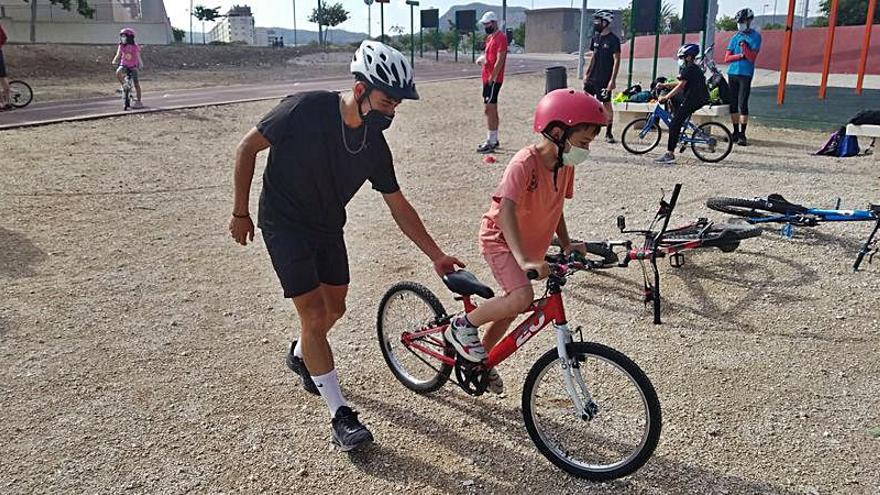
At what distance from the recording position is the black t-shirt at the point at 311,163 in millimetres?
3354

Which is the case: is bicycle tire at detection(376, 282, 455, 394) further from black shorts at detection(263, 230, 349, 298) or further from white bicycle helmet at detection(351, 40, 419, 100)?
white bicycle helmet at detection(351, 40, 419, 100)

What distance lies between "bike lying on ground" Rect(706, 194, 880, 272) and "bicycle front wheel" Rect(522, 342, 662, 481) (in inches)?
129

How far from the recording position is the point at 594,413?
339cm

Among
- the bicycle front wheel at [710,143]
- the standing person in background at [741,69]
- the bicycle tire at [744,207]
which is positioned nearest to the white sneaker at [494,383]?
the bicycle tire at [744,207]

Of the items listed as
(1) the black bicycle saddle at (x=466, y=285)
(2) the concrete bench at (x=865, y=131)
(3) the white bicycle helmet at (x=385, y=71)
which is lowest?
(1) the black bicycle saddle at (x=466, y=285)

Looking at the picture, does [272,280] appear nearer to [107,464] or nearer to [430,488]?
[107,464]

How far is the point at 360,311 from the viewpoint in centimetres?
549

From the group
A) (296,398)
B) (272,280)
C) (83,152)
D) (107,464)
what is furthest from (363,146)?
(83,152)

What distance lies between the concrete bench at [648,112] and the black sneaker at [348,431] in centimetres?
1029

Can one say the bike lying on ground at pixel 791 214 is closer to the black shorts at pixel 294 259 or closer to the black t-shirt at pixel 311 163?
the black t-shirt at pixel 311 163

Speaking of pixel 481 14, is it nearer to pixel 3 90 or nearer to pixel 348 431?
pixel 3 90

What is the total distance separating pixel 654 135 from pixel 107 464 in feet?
32.2

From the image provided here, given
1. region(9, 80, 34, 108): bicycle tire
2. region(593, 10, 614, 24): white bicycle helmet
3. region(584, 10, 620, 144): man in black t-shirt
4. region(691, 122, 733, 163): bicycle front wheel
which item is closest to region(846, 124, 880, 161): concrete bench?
region(691, 122, 733, 163): bicycle front wheel

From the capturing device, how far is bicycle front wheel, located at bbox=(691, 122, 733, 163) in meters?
10.7
